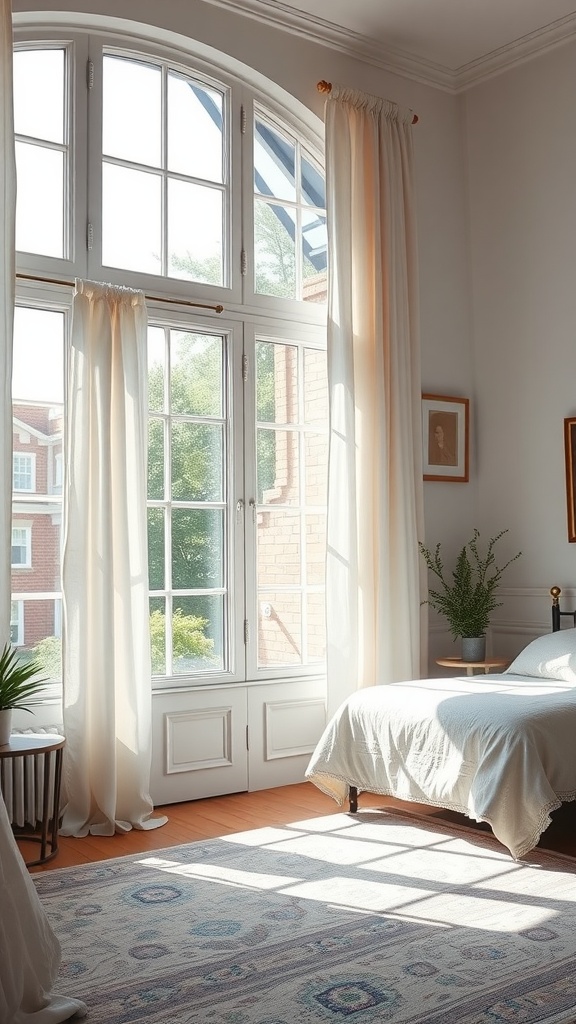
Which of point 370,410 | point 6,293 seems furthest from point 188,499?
point 6,293

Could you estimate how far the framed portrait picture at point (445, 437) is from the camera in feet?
18.0

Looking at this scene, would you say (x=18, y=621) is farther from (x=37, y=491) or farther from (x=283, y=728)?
(x=283, y=728)

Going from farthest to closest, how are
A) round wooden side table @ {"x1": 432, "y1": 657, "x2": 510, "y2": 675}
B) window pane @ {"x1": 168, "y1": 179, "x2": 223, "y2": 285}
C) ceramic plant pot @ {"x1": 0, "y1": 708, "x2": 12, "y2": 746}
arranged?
round wooden side table @ {"x1": 432, "y1": 657, "x2": 510, "y2": 675} < window pane @ {"x1": 168, "y1": 179, "x2": 223, "y2": 285} < ceramic plant pot @ {"x1": 0, "y1": 708, "x2": 12, "y2": 746}

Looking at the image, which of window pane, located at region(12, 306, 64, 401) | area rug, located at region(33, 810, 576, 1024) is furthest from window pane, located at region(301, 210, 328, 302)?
area rug, located at region(33, 810, 576, 1024)

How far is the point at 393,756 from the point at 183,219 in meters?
2.76

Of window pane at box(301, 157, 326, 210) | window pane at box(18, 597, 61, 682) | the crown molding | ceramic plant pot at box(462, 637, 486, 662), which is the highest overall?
the crown molding

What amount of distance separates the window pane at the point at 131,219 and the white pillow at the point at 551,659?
256 cm

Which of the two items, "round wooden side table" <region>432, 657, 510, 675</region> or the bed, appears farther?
"round wooden side table" <region>432, 657, 510, 675</region>

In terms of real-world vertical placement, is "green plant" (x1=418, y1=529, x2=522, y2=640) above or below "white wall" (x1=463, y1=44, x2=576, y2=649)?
below

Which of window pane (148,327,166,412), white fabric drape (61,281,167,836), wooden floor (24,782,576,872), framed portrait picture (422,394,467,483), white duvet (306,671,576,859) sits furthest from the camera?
framed portrait picture (422,394,467,483)

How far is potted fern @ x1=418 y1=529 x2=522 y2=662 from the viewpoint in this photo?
17.1 ft

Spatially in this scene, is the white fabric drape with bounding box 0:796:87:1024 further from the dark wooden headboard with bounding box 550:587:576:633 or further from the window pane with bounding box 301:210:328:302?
the window pane with bounding box 301:210:328:302

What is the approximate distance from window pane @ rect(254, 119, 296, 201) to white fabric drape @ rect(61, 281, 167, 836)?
1.20 meters

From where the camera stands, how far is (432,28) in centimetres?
523
